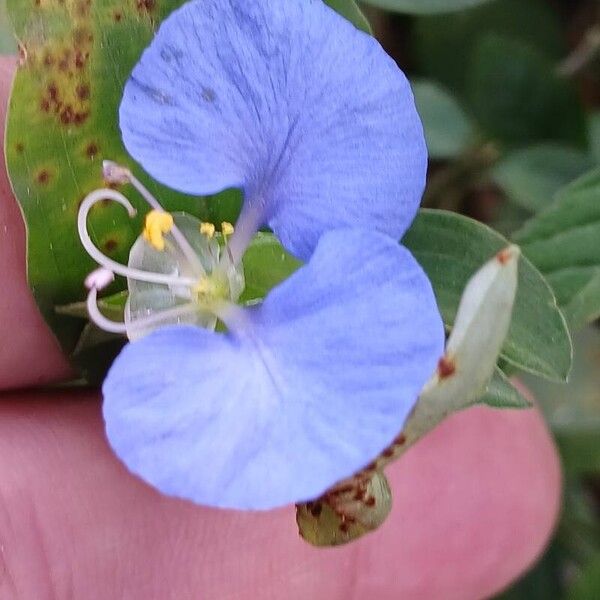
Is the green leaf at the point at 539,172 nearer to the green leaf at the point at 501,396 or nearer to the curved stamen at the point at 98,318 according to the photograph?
the green leaf at the point at 501,396

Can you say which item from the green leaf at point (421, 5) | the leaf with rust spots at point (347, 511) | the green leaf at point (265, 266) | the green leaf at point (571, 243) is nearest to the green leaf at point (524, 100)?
the green leaf at point (421, 5)

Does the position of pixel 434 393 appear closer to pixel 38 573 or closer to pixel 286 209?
pixel 286 209

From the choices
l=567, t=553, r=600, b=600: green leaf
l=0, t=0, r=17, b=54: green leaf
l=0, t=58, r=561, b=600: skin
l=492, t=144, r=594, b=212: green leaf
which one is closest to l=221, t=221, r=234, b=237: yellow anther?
l=0, t=58, r=561, b=600: skin

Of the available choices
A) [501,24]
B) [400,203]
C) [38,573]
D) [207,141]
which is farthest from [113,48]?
[501,24]

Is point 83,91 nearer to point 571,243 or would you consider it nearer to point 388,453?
point 388,453

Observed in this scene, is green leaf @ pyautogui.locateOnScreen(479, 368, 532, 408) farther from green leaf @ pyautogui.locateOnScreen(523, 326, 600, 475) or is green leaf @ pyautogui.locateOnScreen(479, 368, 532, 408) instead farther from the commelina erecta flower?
green leaf @ pyautogui.locateOnScreen(523, 326, 600, 475)
